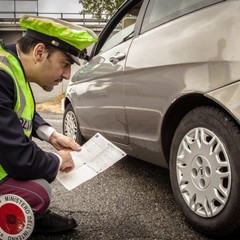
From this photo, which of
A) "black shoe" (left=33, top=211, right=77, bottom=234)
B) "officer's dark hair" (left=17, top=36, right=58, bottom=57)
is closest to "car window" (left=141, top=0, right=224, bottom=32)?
"officer's dark hair" (left=17, top=36, right=58, bottom=57)

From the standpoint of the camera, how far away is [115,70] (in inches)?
123

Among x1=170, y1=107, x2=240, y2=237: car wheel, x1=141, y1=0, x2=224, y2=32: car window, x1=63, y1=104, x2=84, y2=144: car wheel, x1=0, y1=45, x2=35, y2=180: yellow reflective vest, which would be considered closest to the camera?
x1=0, y1=45, x2=35, y2=180: yellow reflective vest

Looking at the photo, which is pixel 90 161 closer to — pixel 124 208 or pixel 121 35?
pixel 124 208

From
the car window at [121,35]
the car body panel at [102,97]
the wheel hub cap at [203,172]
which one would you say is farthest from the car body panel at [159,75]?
the wheel hub cap at [203,172]

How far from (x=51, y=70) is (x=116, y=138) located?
132 centimetres

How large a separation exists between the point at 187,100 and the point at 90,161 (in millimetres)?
630

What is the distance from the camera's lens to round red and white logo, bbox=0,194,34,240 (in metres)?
1.90

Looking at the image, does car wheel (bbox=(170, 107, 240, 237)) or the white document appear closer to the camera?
car wheel (bbox=(170, 107, 240, 237))

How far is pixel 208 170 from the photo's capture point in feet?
7.18

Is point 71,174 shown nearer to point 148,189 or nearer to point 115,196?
point 115,196

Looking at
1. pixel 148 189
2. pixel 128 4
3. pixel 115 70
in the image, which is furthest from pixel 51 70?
pixel 128 4

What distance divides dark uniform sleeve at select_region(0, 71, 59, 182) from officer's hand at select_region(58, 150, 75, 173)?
18 cm

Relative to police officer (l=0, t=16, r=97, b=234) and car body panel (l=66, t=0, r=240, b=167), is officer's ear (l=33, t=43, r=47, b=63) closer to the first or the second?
police officer (l=0, t=16, r=97, b=234)

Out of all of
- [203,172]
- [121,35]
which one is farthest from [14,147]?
[121,35]
